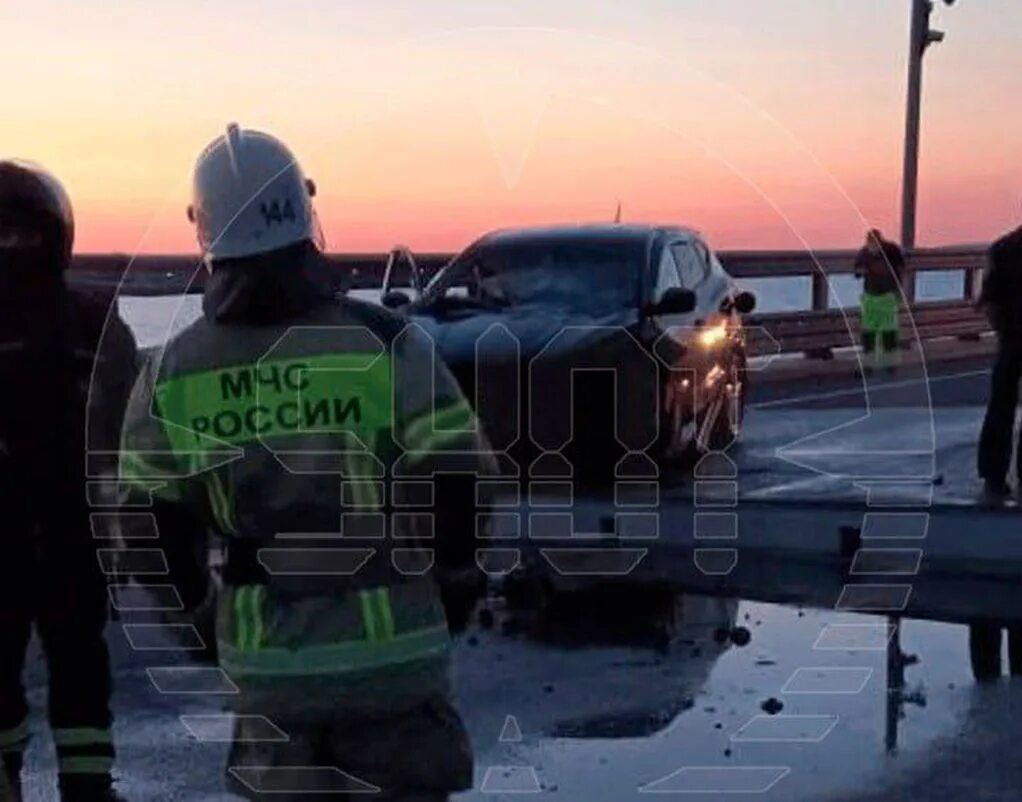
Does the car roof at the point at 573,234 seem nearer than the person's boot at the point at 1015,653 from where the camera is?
No

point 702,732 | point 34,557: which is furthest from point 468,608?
point 702,732

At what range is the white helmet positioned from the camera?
10.7ft

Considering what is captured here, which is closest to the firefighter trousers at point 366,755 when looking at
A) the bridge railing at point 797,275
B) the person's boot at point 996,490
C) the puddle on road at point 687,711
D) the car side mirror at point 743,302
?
the bridge railing at point 797,275

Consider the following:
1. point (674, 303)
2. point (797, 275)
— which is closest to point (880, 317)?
point (797, 275)

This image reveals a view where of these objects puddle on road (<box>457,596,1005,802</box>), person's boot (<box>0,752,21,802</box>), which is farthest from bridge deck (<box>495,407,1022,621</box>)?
person's boot (<box>0,752,21,802</box>)

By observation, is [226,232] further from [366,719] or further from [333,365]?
[366,719]

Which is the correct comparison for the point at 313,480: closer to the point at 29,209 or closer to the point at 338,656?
the point at 338,656

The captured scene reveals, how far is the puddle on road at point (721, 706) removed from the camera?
6281 mm

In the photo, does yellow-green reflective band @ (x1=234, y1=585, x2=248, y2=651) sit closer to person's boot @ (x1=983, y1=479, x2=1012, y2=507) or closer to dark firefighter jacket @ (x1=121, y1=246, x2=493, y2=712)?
dark firefighter jacket @ (x1=121, y1=246, x2=493, y2=712)

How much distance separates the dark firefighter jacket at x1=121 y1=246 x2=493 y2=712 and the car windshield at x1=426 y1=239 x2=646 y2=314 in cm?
811

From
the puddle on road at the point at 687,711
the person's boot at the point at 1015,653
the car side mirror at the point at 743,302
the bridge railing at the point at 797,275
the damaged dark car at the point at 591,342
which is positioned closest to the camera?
the puddle on road at the point at 687,711

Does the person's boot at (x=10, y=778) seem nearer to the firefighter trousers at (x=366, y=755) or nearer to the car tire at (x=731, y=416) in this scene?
the firefighter trousers at (x=366, y=755)

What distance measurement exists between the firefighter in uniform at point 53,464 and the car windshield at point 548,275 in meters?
5.87

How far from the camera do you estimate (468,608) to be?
139 inches
